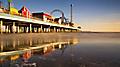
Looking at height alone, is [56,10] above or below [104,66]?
above

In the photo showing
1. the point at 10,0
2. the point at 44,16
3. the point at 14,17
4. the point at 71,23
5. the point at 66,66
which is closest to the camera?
the point at 66,66

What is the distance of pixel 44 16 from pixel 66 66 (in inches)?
5094

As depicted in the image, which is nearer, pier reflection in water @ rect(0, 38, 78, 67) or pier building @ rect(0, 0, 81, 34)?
pier reflection in water @ rect(0, 38, 78, 67)

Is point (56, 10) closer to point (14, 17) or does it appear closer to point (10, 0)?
point (10, 0)

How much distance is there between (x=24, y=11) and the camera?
349 ft

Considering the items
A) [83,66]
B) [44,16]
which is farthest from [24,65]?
[44,16]

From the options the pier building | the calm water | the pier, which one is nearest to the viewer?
the calm water

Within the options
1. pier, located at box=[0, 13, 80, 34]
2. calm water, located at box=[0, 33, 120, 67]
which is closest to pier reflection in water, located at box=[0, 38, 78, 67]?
calm water, located at box=[0, 33, 120, 67]

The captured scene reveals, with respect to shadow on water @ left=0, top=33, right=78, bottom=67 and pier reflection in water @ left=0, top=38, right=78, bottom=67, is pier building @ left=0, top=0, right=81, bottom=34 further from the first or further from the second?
pier reflection in water @ left=0, top=38, right=78, bottom=67

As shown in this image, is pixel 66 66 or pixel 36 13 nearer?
pixel 66 66

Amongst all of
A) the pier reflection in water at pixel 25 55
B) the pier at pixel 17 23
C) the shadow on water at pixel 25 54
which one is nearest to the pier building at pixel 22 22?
the pier at pixel 17 23

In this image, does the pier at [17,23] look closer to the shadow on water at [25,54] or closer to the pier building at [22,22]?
the pier building at [22,22]

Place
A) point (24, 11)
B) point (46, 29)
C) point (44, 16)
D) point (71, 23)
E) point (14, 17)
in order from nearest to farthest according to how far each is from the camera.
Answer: point (14, 17), point (24, 11), point (46, 29), point (44, 16), point (71, 23)

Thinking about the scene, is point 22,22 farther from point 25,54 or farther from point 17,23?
point 25,54
